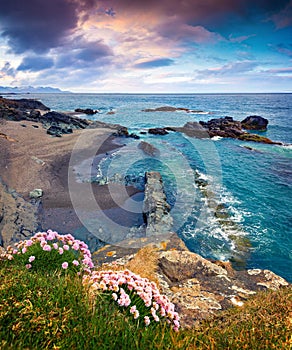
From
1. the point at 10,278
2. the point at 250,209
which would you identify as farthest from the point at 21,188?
the point at 250,209

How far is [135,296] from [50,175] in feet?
58.6

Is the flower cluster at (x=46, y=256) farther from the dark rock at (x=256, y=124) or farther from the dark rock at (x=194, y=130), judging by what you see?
the dark rock at (x=256, y=124)

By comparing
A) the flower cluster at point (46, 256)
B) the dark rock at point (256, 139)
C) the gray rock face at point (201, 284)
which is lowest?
the gray rock face at point (201, 284)

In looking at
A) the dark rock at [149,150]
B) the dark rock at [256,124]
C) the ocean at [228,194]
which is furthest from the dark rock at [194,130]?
the dark rock at [149,150]

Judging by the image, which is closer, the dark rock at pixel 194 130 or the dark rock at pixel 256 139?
the dark rock at pixel 256 139

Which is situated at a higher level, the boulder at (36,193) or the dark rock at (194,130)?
the dark rock at (194,130)

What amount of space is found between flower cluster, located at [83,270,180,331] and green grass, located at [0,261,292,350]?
0.49ft

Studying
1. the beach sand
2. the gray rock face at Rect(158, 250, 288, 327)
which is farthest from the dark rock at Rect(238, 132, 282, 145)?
the gray rock face at Rect(158, 250, 288, 327)

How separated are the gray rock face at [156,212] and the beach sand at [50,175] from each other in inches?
73.5

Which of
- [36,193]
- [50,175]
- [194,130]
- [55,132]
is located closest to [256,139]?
[194,130]

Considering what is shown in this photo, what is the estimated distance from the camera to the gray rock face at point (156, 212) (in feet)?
41.7

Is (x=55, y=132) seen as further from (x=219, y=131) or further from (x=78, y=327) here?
(x=78, y=327)

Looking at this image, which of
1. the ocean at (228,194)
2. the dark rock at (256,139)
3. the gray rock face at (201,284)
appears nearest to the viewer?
the gray rock face at (201,284)

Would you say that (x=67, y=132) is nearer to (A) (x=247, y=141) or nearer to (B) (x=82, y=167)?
(B) (x=82, y=167)
